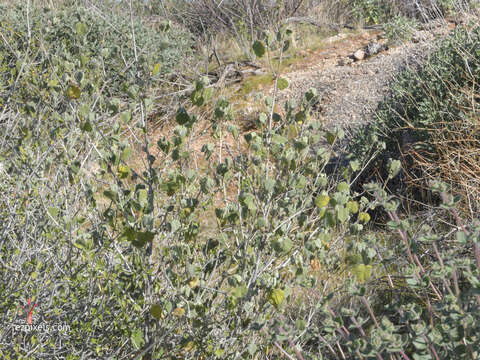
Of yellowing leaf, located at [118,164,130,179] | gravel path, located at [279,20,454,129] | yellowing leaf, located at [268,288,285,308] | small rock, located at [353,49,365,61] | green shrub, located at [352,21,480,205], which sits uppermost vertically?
yellowing leaf, located at [118,164,130,179]

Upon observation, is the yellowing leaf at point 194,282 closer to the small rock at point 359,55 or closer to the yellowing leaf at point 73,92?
the yellowing leaf at point 73,92

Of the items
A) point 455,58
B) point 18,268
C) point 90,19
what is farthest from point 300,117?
point 90,19

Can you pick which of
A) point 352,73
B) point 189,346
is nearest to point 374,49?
point 352,73

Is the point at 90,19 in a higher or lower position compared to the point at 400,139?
higher

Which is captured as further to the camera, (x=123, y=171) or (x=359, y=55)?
(x=359, y=55)

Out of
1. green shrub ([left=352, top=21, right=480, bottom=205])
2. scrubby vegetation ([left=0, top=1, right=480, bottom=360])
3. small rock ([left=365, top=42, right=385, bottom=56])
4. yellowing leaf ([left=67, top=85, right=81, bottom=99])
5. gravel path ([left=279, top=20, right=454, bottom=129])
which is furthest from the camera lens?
small rock ([left=365, top=42, right=385, bottom=56])

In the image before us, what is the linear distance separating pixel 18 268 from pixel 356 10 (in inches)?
332

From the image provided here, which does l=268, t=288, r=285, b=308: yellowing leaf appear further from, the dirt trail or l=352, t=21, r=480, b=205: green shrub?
the dirt trail

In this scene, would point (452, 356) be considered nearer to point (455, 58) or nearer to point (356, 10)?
point (455, 58)

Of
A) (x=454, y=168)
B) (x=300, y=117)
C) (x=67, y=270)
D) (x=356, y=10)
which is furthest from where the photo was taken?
(x=356, y=10)

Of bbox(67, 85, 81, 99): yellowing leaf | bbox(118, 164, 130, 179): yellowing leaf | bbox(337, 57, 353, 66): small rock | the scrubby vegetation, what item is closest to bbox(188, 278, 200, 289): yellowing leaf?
the scrubby vegetation

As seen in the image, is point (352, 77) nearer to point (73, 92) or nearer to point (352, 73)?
point (352, 73)

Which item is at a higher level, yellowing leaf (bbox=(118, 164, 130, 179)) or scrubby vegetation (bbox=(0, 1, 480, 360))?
yellowing leaf (bbox=(118, 164, 130, 179))

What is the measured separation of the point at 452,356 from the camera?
1433mm
